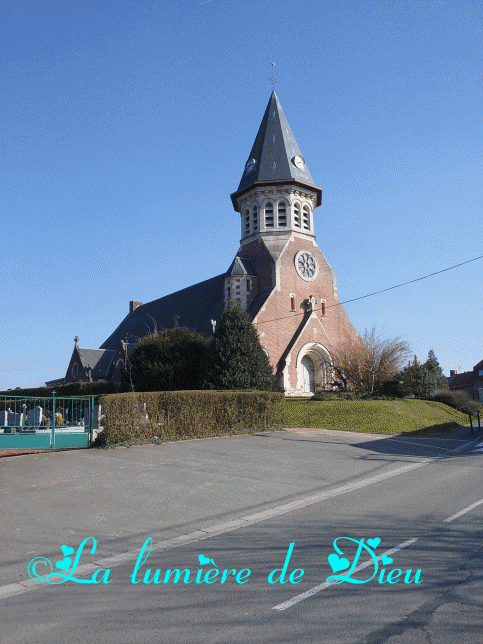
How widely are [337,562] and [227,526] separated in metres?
2.68

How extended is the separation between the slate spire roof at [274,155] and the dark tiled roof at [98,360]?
19.1m

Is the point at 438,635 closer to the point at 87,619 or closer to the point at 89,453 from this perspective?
the point at 87,619

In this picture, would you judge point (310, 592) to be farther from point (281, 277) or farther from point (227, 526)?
point (281, 277)

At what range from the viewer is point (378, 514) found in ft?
26.1

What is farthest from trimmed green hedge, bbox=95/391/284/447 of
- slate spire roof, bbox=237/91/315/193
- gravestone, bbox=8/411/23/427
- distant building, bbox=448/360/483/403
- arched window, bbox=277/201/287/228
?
distant building, bbox=448/360/483/403

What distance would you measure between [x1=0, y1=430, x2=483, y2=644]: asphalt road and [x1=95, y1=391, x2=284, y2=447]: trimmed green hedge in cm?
164

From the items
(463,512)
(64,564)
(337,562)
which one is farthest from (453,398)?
(64,564)

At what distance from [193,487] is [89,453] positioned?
174 inches

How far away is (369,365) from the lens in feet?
108

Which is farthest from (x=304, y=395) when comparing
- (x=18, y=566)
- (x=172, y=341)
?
(x=18, y=566)

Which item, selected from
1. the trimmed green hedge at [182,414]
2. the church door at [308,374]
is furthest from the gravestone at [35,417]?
the church door at [308,374]

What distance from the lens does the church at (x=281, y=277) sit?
3622 centimetres

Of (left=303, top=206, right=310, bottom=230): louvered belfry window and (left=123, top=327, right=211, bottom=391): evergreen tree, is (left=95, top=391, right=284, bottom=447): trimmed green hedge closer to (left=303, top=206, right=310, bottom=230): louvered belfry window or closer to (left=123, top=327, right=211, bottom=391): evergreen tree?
(left=123, top=327, right=211, bottom=391): evergreen tree

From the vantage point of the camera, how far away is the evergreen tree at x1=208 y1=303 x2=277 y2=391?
26.2 m
